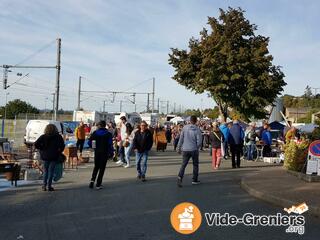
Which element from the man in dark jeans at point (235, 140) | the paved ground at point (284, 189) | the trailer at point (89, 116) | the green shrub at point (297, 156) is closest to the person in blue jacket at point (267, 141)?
the man in dark jeans at point (235, 140)

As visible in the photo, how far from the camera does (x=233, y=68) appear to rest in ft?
105

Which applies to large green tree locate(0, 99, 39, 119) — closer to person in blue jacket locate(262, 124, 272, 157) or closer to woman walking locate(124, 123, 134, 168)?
person in blue jacket locate(262, 124, 272, 157)

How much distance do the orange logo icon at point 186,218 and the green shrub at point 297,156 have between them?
253 inches

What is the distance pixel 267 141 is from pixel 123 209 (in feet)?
44.2

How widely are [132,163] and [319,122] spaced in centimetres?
801

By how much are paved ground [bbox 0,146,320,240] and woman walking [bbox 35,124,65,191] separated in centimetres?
43

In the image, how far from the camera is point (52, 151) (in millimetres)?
12000

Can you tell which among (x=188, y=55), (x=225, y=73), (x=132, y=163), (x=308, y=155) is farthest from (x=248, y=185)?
(x=188, y=55)

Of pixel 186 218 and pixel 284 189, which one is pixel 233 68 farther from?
pixel 186 218

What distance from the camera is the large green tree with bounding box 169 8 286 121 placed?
32.2 meters

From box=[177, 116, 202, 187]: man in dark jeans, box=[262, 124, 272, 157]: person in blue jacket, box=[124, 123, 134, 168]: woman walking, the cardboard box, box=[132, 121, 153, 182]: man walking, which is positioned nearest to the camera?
box=[177, 116, 202, 187]: man in dark jeans

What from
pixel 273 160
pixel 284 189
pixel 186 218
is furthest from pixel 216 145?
pixel 186 218

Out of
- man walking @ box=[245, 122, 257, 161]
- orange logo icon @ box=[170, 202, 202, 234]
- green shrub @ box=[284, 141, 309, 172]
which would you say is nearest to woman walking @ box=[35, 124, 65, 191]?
orange logo icon @ box=[170, 202, 202, 234]

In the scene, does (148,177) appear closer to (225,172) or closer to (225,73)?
(225,172)
